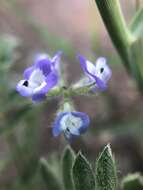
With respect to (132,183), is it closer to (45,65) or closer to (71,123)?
(71,123)

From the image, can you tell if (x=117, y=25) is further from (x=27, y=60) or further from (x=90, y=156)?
(x=27, y=60)

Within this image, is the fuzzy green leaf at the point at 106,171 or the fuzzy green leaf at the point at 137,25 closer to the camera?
the fuzzy green leaf at the point at 106,171

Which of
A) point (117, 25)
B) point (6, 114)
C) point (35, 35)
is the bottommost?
point (117, 25)

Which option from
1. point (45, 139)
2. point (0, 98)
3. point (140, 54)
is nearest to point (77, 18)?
point (45, 139)

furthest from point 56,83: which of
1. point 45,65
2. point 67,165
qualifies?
point 67,165

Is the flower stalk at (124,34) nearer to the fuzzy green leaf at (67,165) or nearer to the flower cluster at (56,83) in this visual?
the flower cluster at (56,83)

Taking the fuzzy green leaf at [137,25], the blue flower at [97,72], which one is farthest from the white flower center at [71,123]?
the fuzzy green leaf at [137,25]

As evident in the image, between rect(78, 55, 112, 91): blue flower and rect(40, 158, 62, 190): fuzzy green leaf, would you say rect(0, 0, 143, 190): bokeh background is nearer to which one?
rect(40, 158, 62, 190): fuzzy green leaf

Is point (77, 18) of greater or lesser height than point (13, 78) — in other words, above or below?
above
